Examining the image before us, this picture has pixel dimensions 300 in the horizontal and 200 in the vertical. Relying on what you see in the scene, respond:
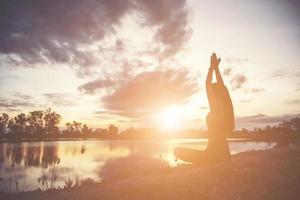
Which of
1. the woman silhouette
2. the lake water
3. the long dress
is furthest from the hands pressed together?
the lake water

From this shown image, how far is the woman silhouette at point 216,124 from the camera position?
17.5m

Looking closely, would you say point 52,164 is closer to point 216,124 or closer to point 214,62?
point 216,124

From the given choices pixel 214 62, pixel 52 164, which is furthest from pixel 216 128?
pixel 52 164

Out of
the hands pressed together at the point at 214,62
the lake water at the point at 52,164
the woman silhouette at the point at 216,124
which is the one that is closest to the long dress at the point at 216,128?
the woman silhouette at the point at 216,124

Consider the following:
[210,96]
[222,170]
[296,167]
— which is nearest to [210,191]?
[222,170]

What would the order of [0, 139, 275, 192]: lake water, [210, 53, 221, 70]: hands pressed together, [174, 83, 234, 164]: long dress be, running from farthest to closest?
[0, 139, 275, 192]: lake water
[210, 53, 221, 70]: hands pressed together
[174, 83, 234, 164]: long dress

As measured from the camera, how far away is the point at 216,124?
1783 cm

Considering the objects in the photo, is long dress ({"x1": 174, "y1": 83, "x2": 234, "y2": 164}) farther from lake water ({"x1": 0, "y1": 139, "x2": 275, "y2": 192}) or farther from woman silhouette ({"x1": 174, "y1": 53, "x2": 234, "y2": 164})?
lake water ({"x1": 0, "y1": 139, "x2": 275, "y2": 192})

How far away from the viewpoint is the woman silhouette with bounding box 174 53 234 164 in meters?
17.5

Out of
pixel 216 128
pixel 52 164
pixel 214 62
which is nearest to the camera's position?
pixel 216 128

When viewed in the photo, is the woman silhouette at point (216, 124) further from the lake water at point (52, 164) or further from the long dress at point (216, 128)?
the lake water at point (52, 164)

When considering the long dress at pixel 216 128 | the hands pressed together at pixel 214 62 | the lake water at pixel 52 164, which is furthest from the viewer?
the lake water at pixel 52 164

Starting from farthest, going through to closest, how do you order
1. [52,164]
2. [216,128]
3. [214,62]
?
[52,164]
[214,62]
[216,128]

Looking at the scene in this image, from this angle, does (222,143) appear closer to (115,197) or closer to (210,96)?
(210,96)
